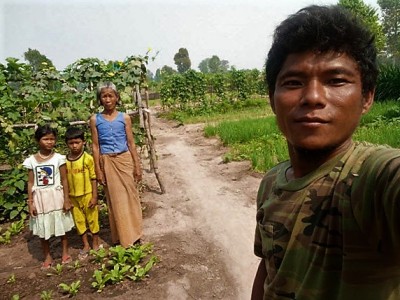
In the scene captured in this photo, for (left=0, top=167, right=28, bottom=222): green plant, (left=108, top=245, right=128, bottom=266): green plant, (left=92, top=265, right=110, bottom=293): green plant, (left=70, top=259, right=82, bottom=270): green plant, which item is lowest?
(left=70, top=259, right=82, bottom=270): green plant

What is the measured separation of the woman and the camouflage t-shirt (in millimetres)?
2943

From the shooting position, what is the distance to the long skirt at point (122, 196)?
366 cm

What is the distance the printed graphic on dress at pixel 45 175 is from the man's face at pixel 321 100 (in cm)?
318

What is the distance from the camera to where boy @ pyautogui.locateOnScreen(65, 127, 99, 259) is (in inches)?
142

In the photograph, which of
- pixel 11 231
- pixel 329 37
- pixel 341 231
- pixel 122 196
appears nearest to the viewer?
pixel 341 231

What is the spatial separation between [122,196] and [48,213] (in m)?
0.79

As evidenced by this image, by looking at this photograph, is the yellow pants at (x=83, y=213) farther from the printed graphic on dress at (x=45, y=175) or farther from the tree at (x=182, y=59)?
the tree at (x=182, y=59)

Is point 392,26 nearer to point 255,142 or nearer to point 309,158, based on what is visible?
point 255,142

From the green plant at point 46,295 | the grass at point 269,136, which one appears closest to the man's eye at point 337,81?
the green plant at point 46,295

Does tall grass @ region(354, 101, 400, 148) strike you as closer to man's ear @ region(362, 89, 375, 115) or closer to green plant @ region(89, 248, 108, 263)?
green plant @ region(89, 248, 108, 263)

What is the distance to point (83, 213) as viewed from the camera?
375 centimetres

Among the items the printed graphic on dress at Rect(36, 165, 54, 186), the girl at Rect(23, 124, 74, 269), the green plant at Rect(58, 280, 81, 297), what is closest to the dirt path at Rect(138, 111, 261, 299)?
the green plant at Rect(58, 280, 81, 297)

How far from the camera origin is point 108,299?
9.39ft

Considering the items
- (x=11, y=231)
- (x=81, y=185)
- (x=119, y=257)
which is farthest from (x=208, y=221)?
(x=11, y=231)
